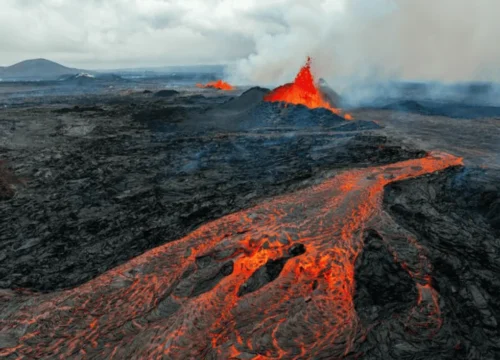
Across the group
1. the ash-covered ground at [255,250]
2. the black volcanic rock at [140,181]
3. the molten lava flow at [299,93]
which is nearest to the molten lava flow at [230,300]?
the ash-covered ground at [255,250]

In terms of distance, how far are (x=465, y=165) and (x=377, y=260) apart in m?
12.3

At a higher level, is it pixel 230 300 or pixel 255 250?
pixel 255 250

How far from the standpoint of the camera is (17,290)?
10.1 meters

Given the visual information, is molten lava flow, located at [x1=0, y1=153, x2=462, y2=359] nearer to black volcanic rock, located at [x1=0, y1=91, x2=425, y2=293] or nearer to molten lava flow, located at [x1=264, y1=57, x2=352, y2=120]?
black volcanic rock, located at [x1=0, y1=91, x2=425, y2=293]

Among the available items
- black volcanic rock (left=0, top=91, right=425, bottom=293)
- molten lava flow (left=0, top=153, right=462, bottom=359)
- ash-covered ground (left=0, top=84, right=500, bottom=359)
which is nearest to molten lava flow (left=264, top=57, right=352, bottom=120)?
black volcanic rock (left=0, top=91, right=425, bottom=293)

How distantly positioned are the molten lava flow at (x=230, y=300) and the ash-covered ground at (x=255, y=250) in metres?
0.04

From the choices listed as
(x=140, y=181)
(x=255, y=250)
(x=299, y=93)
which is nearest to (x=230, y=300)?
(x=255, y=250)

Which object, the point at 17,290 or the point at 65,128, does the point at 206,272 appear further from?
the point at 65,128

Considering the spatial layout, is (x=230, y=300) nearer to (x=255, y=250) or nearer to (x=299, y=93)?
(x=255, y=250)

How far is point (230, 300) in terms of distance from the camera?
9023mm

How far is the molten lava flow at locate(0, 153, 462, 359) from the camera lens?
7.57 metres

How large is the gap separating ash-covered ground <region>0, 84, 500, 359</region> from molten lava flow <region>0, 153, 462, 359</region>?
0.15ft

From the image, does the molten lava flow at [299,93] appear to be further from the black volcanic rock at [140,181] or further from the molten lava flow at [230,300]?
the molten lava flow at [230,300]

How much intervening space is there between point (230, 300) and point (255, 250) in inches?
88.8
